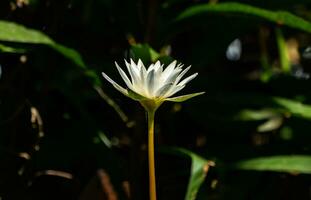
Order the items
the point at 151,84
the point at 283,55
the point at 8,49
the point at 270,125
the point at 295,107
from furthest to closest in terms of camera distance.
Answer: the point at 283,55
the point at 270,125
the point at 295,107
the point at 8,49
the point at 151,84

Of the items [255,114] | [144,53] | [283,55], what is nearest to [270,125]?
[255,114]

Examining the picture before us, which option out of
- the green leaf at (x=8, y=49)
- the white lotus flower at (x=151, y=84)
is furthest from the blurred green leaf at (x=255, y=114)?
the white lotus flower at (x=151, y=84)

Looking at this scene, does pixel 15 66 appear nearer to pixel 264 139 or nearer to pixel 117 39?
pixel 117 39

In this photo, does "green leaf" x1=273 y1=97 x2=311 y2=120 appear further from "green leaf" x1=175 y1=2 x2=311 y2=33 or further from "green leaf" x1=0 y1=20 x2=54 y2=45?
"green leaf" x1=0 y1=20 x2=54 y2=45

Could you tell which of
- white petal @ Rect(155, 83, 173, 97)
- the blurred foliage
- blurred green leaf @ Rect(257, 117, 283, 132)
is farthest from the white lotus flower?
blurred green leaf @ Rect(257, 117, 283, 132)

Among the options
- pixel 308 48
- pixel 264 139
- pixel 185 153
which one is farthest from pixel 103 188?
pixel 308 48

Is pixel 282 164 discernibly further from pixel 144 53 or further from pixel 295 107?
pixel 144 53

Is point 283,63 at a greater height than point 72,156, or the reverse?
point 283,63

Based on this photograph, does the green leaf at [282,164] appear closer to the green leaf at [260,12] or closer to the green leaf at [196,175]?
the green leaf at [196,175]
